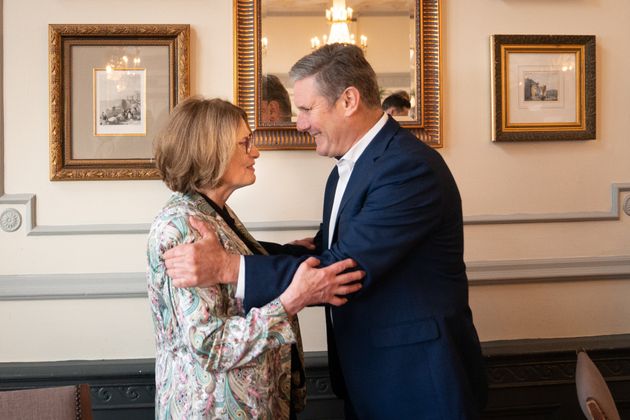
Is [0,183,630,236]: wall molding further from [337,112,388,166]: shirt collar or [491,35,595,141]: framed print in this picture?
[337,112,388,166]: shirt collar

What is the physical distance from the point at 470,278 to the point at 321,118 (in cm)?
98

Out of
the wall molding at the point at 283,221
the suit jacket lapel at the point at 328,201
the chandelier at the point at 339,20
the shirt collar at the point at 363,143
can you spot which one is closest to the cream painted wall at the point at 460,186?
the wall molding at the point at 283,221

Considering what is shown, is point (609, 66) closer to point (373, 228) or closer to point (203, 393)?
point (373, 228)

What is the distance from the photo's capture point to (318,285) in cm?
162

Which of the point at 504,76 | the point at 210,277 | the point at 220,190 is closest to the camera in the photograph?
the point at 210,277

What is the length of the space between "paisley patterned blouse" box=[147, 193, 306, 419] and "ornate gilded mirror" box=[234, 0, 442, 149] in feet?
2.52

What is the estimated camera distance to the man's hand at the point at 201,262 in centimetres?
149

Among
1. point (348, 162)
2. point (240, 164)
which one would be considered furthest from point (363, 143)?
point (240, 164)

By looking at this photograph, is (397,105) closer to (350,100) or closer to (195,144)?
(350,100)

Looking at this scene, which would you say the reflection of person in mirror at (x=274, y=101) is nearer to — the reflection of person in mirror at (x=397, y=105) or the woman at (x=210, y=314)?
the reflection of person in mirror at (x=397, y=105)

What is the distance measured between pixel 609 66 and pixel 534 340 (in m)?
1.15

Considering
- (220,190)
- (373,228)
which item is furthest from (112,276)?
(373,228)

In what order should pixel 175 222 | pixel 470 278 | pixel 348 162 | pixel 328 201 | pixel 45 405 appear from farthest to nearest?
pixel 470 278
pixel 328 201
pixel 348 162
pixel 175 222
pixel 45 405

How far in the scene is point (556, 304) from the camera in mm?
2586
